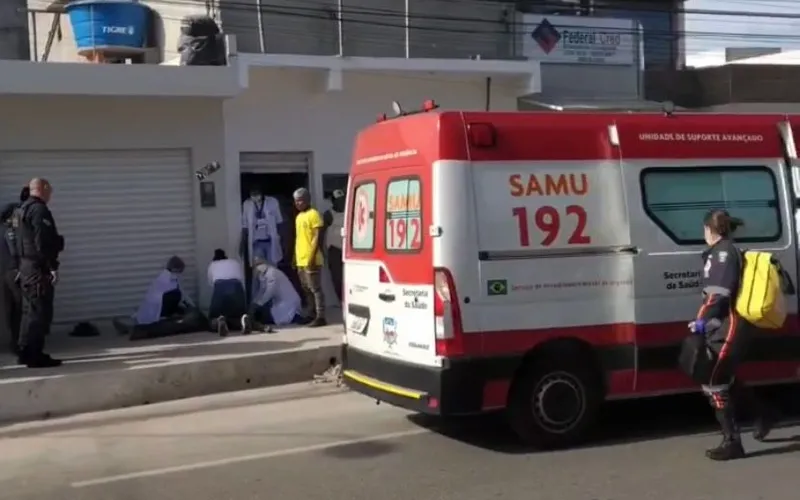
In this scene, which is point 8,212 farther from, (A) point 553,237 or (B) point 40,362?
(A) point 553,237

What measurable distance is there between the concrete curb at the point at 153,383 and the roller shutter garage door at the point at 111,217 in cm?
347

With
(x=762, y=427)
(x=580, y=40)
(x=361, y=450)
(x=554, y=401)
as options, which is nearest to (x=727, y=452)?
(x=762, y=427)

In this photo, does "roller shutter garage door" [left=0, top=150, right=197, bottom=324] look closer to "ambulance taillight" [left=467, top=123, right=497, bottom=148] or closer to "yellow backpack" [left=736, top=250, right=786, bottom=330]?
"ambulance taillight" [left=467, top=123, right=497, bottom=148]

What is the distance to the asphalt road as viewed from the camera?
22.1ft

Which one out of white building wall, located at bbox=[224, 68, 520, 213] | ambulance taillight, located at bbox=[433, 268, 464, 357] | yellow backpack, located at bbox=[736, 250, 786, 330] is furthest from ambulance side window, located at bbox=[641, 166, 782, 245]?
white building wall, located at bbox=[224, 68, 520, 213]

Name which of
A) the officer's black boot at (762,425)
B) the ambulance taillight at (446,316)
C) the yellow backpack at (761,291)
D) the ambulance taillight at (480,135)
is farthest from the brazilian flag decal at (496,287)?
the officer's black boot at (762,425)

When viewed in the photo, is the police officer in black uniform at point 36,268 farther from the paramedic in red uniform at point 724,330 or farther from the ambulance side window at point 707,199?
the paramedic in red uniform at point 724,330

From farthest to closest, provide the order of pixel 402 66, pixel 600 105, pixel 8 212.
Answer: pixel 600 105
pixel 402 66
pixel 8 212

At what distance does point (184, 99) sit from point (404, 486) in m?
8.26

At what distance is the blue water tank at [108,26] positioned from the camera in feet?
46.0

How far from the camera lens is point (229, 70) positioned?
13.5 meters

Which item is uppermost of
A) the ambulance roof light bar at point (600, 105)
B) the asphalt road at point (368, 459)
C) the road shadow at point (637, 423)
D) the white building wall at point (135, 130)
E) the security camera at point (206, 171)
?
the ambulance roof light bar at point (600, 105)

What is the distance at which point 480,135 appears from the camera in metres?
7.35

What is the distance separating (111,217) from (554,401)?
7.82 meters
